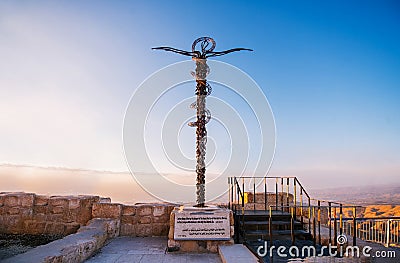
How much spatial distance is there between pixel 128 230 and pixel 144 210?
Answer: 2.06 ft

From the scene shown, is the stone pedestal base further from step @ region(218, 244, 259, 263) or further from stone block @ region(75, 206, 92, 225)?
stone block @ region(75, 206, 92, 225)

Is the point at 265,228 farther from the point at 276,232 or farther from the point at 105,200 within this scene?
the point at 105,200

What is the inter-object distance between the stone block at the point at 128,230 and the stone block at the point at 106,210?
0.31 metres

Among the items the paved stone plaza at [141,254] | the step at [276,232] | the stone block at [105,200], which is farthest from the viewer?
the stone block at [105,200]

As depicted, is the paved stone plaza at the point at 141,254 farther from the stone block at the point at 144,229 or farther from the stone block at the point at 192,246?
the stone block at the point at 144,229

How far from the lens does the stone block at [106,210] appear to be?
802cm

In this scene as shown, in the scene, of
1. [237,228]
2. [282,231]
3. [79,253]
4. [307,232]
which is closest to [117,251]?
[79,253]

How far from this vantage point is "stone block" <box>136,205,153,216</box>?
26.7 ft

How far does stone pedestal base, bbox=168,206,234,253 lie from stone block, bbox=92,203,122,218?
2.03 meters

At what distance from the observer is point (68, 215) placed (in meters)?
8.20

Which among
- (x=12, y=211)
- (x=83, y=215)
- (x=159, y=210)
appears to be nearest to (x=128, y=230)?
(x=159, y=210)

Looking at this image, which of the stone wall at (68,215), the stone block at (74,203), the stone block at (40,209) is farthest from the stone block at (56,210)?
the stone block at (74,203)

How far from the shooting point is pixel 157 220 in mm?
8109

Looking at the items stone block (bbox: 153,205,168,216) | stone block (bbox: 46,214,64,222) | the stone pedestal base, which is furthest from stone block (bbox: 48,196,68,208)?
the stone pedestal base
